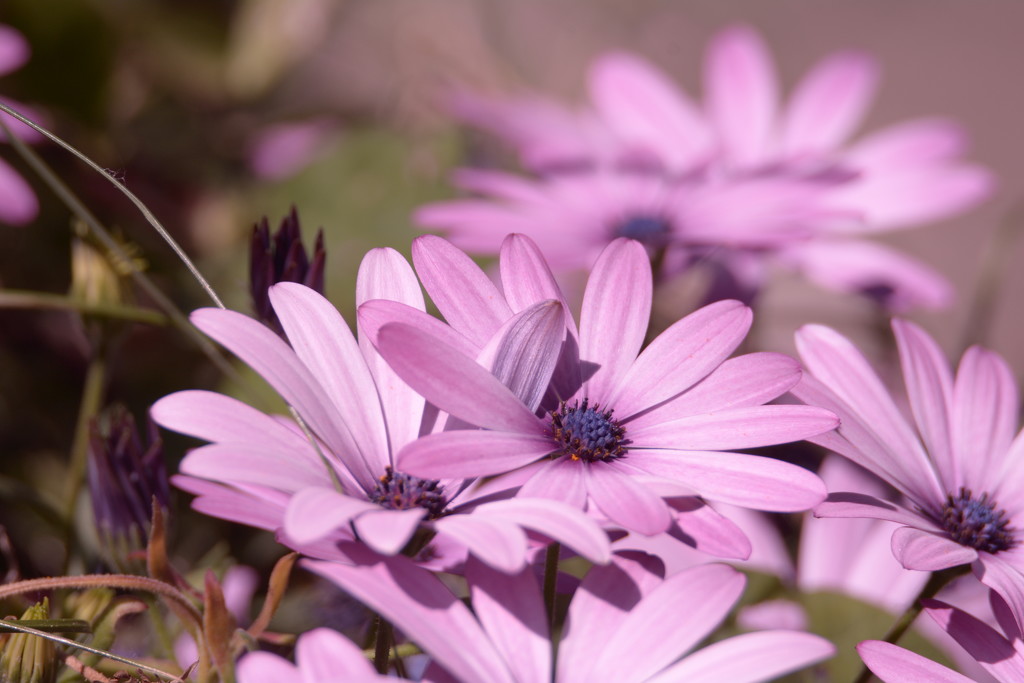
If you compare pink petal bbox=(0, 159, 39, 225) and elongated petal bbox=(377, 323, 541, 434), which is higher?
pink petal bbox=(0, 159, 39, 225)

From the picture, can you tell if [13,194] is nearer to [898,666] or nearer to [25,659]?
[25,659]

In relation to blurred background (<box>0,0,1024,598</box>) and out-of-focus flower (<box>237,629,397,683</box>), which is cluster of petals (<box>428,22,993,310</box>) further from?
out-of-focus flower (<box>237,629,397,683</box>)

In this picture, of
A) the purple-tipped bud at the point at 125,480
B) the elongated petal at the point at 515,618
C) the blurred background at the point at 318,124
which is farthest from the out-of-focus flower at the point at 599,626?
the blurred background at the point at 318,124

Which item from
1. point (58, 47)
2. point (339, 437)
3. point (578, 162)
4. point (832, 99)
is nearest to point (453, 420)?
point (339, 437)

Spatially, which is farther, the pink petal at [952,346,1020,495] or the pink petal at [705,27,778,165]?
the pink petal at [705,27,778,165]

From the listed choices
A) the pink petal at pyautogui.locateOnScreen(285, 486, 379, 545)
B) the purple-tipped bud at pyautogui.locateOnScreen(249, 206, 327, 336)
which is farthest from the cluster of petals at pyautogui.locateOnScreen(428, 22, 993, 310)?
the pink petal at pyautogui.locateOnScreen(285, 486, 379, 545)

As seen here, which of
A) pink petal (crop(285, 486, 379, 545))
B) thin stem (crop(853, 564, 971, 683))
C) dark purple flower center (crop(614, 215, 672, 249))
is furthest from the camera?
dark purple flower center (crop(614, 215, 672, 249))

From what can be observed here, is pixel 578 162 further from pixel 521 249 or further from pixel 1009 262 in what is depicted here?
pixel 1009 262
